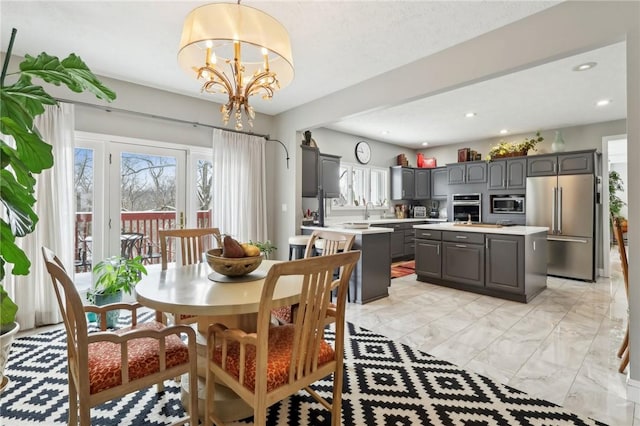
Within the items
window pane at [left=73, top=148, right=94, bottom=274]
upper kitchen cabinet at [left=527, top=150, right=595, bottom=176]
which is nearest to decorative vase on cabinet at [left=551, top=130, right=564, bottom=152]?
upper kitchen cabinet at [left=527, top=150, right=595, bottom=176]

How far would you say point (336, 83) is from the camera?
3588mm

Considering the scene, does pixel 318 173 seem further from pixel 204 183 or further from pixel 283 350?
pixel 283 350

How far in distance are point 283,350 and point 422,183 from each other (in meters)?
6.53

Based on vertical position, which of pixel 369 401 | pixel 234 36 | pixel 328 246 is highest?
pixel 234 36

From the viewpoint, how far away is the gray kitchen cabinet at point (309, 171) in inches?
182

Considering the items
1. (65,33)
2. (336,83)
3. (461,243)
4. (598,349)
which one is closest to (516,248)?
(461,243)

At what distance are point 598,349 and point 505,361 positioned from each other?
0.88 m

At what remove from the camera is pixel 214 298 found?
1.43 m

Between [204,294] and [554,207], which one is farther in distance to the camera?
[554,207]

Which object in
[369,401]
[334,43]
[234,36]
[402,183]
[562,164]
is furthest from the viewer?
Result: [402,183]

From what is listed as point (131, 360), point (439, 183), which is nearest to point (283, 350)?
point (131, 360)

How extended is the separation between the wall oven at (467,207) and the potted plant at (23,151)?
245 inches

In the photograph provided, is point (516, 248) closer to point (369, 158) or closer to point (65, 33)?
point (369, 158)

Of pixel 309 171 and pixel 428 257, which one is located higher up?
pixel 309 171
